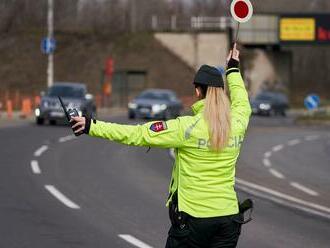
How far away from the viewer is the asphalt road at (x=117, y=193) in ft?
35.8

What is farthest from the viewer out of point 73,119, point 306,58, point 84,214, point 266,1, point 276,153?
point 266,1

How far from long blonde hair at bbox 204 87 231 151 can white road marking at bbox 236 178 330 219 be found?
7720 mm


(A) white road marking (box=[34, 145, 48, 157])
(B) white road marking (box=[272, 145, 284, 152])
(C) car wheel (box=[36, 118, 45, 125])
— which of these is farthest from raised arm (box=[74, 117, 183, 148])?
(C) car wheel (box=[36, 118, 45, 125])

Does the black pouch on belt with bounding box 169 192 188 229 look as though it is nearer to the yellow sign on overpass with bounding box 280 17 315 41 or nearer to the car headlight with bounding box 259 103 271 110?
the car headlight with bounding box 259 103 271 110

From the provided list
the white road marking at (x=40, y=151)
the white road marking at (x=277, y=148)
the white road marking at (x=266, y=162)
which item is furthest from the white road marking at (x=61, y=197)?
the white road marking at (x=277, y=148)

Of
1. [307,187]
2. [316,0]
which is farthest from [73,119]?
[316,0]

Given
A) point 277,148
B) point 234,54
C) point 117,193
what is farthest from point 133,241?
point 277,148

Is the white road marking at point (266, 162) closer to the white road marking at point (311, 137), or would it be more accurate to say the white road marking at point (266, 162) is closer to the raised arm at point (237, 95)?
the white road marking at point (311, 137)

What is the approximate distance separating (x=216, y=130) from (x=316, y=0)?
126 meters

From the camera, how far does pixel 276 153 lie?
2530 cm

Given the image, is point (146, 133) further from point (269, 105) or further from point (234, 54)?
point (269, 105)

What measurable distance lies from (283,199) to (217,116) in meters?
9.61

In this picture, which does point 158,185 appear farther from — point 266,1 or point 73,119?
point 266,1

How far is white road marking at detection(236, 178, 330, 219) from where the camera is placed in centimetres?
1382
